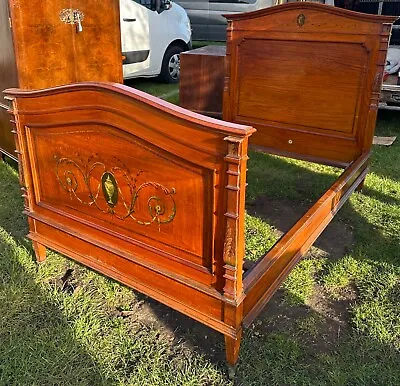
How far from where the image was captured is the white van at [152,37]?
22.4ft

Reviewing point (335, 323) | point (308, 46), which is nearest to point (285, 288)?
point (335, 323)

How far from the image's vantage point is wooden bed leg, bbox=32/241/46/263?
8.64 ft

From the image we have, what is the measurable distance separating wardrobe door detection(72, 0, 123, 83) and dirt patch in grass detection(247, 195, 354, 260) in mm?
1767

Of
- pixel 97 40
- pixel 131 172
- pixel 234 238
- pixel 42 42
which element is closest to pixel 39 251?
pixel 131 172

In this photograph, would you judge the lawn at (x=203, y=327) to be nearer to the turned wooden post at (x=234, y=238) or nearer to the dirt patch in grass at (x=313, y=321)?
the dirt patch in grass at (x=313, y=321)

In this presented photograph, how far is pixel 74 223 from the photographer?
2301 millimetres

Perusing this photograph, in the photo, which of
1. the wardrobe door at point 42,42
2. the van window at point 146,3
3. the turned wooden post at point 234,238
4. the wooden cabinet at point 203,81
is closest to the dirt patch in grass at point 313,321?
the turned wooden post at point 234,238

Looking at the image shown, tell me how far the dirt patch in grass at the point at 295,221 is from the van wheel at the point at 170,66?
4667 millimetres

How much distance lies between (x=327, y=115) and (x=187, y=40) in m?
5.05

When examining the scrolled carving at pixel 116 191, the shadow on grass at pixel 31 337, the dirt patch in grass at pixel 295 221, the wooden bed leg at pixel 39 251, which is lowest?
the dirt patch in grass at pixel 295 221

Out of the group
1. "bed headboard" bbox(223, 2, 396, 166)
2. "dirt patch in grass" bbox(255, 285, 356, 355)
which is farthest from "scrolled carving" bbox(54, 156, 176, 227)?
"bed headboard" bbox(223, 2, 396, 166)

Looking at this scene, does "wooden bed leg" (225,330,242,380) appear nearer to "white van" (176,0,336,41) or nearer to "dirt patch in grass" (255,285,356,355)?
"dirt patch in grass" (255,285,356,355)

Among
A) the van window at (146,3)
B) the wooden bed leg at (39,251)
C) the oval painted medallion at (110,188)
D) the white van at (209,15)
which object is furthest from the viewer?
the white van at (209,15)

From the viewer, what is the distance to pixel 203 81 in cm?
527
